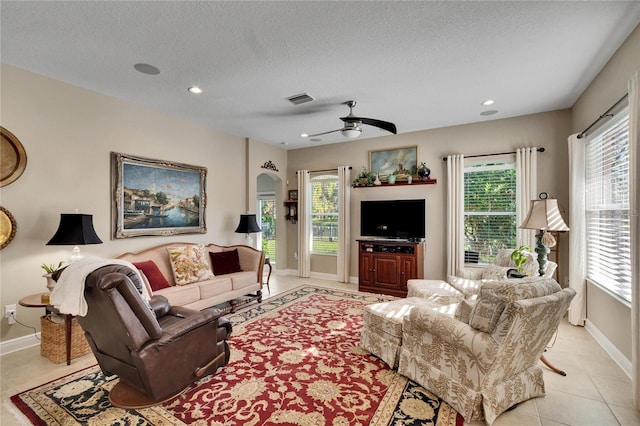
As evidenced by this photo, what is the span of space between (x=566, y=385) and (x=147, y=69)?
16.1ft

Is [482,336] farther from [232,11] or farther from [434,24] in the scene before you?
[232,11]

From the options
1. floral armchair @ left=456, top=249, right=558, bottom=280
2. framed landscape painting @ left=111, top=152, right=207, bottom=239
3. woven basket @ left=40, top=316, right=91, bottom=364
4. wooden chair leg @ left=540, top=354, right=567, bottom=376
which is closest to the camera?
wooden chair leg @ left=540, top=354, right=567, bottom=376

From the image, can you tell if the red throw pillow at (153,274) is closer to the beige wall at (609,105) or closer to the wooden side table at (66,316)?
the wooden side table at (66,316)

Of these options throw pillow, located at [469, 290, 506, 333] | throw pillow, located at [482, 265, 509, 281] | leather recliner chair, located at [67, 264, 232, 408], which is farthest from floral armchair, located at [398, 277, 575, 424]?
leather recliner chair, located at [67, 264, 232, 408]

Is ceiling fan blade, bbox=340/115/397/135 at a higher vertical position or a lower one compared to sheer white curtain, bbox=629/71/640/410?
higher

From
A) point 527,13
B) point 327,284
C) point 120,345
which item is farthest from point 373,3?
point 327,284

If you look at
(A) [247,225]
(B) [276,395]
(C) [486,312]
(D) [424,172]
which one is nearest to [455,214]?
(D) [424,172]

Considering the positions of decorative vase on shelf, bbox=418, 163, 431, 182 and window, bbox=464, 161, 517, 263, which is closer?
window, bbox=464, 161, 517, 263

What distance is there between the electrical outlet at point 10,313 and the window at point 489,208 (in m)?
6.09

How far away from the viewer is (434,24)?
2.38m

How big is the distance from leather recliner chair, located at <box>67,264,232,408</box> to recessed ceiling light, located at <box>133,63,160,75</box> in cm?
223

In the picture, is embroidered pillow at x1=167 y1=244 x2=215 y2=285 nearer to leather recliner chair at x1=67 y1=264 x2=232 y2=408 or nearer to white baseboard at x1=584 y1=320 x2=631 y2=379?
leather recliner chair at x1=67 y1=264 x2=232 y2=408

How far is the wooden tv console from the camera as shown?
5.03m

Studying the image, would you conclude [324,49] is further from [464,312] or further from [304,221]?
[304,221]
